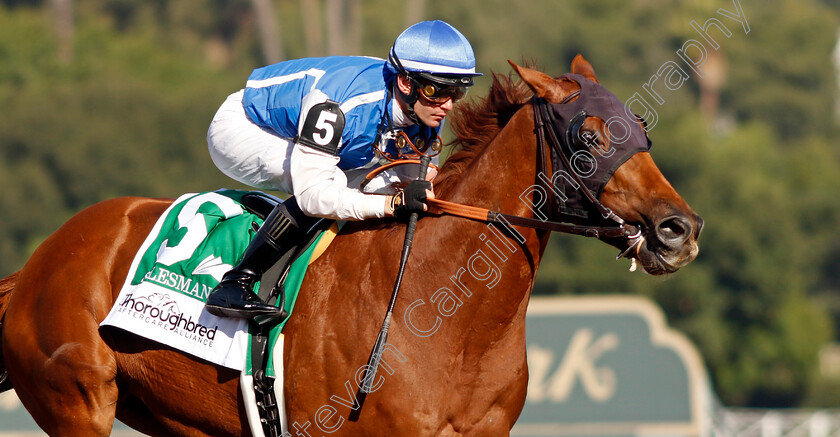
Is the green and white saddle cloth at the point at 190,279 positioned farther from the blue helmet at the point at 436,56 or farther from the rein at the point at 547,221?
the blue helmet at the point at 436,56

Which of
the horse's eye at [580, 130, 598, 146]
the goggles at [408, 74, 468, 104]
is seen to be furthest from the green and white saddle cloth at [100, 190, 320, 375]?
the horse's eye at [580, 130, 598, 146]

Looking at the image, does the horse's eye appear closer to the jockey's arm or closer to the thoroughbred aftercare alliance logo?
the jockey's arm

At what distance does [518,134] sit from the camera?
445 centimetres

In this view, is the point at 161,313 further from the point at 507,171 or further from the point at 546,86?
the point at 546,86

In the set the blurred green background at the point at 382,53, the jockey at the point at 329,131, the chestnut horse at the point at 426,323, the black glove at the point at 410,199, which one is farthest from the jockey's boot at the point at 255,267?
the blurred green background at the point at 382,53

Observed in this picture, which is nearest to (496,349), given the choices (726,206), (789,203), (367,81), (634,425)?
(367,81)

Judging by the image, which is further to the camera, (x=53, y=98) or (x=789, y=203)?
(x=789, y=203)

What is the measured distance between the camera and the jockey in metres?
4.49

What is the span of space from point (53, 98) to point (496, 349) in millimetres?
35518

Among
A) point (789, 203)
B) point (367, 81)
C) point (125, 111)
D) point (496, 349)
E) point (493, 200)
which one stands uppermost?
point (367, 81)

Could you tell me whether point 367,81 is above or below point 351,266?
above

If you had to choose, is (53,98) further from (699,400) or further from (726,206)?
(699,400)

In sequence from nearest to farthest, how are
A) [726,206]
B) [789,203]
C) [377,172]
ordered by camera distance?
1. [377,172]
2. [726,206]
3. [789,203]

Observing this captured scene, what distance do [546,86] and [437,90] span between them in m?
0.52
